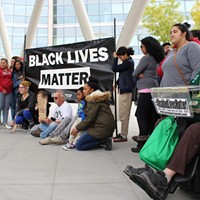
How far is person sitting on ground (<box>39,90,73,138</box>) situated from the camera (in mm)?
5730

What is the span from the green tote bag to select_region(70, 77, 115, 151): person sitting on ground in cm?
213

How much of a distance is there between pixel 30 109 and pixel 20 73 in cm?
140

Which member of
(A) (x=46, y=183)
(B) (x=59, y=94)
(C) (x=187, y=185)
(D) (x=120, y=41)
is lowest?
(A) (x=46, y=183)

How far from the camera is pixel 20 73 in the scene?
756 cm

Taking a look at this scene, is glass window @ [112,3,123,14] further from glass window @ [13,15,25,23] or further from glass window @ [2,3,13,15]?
glass window @ [2,3,13,15]

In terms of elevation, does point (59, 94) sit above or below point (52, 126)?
above

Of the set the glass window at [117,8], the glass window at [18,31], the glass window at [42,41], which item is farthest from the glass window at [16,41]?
the glass window at [117,8]

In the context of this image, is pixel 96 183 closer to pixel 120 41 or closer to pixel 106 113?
pixel 106 113

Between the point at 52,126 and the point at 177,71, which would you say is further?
the point at 52,126

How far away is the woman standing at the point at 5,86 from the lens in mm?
7328

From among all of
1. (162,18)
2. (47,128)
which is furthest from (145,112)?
(162,18)

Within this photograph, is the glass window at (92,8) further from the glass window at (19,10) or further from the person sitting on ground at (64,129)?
the person sitting on ground at (64,129)

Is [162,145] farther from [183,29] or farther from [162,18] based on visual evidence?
[162,18]

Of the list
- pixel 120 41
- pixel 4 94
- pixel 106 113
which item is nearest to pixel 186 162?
pixel 106 113
